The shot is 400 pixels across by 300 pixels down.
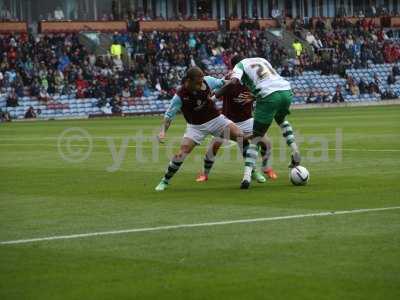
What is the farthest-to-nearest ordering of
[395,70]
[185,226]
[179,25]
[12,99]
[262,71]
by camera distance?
[395,70]
[179,25]
[12,99]
[262,71]
[185,226]

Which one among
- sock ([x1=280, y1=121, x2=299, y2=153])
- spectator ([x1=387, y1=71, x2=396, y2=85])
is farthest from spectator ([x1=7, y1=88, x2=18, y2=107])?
sock ([x1=280, y1=121, x2=299, y2=153])

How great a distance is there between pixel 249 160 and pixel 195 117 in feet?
3.64

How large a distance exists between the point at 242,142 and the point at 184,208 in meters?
4.06

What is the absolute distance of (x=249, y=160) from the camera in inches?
650

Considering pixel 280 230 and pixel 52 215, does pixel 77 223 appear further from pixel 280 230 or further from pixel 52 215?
pixel 280 230

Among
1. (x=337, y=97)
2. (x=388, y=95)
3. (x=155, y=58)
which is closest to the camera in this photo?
(x=155, y=58)

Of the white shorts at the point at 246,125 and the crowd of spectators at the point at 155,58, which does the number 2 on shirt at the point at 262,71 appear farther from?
the crowd of spectators at the point at 155,58

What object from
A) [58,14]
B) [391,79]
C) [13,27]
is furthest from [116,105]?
[391,79]

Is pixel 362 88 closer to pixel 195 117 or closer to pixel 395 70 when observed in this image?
pixel 395 70

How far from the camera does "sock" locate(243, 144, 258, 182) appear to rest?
53.8 feet

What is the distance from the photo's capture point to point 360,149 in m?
24.5

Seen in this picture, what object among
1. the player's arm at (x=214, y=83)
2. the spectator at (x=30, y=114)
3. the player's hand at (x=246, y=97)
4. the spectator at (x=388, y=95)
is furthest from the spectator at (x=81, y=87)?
the player's arm at (x=214, y=83)

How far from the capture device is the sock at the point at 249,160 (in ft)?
53.8

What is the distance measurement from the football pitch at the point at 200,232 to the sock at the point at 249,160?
307mm
